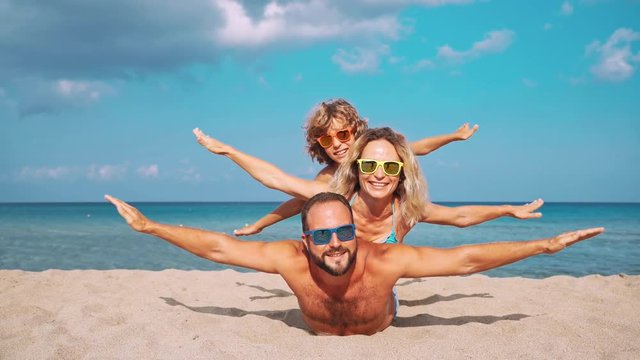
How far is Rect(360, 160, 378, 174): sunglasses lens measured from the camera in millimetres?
5309

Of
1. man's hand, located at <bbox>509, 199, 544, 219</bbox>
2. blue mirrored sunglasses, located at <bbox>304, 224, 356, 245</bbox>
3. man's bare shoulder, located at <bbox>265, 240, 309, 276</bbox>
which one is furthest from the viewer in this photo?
man's hand, located at <bbox>509, 199, 544, 219</bbox>

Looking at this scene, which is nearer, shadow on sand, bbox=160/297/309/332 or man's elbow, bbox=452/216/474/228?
shadow on sand, bbox=160/297/309/332

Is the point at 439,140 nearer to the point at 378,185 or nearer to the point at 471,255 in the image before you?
the point at 378,185

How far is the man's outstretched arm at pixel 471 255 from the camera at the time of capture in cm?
433

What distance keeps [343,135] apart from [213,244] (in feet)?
8.05

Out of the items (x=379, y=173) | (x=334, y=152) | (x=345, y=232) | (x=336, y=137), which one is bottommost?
(x=345, y=232)

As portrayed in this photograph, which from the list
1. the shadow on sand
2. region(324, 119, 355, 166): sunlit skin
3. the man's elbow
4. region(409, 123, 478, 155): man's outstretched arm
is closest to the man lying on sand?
the shadow on sand

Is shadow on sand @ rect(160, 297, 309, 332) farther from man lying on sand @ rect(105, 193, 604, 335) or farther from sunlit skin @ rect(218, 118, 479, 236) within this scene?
man lying on sand @ rect(105, 193, 604, 335)

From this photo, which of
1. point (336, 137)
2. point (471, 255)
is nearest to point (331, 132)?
point (336, 137)

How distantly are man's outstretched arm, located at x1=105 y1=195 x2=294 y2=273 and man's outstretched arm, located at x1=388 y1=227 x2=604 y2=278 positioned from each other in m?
1.00

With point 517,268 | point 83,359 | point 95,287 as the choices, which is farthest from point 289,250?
point 517,268

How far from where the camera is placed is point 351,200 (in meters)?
5.86

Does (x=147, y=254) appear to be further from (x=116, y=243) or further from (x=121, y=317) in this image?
(x=121, y=317)

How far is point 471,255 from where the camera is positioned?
4473mm
